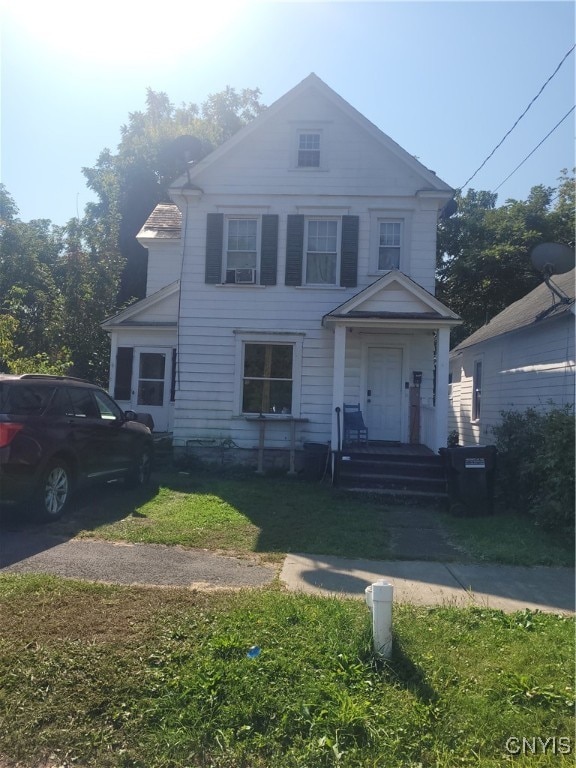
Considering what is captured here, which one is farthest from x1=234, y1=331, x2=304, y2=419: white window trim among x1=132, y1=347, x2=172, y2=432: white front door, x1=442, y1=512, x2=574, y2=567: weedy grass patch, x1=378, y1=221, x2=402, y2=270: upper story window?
x1=442, y1=512, x2=574, y2=567: weedy grass patch

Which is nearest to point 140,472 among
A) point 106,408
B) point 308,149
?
point 106,408

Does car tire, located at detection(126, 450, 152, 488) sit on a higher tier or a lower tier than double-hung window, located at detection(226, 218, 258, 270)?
lower

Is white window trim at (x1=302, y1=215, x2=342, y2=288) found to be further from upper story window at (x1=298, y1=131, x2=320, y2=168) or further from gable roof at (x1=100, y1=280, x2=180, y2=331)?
gable roof at (x1=100, y1=280, x2=180, y2=331)

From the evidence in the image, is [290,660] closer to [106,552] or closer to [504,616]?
A: [504,616]

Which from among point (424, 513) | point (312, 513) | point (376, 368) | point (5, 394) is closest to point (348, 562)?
point (312, 513)

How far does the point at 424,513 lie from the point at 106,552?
4.96m

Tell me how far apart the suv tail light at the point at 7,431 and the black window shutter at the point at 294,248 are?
738cm

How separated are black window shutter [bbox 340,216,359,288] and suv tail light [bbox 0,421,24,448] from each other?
7829 millimetres

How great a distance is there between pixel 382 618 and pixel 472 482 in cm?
590

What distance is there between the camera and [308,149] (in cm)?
1335

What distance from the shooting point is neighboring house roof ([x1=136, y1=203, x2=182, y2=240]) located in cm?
1694

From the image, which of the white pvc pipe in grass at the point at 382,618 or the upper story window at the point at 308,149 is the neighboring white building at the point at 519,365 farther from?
the white pvc pipe in grass at the point at 382,618

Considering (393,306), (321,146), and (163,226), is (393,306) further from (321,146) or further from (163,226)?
(163,226)

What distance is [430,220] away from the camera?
509 inches
